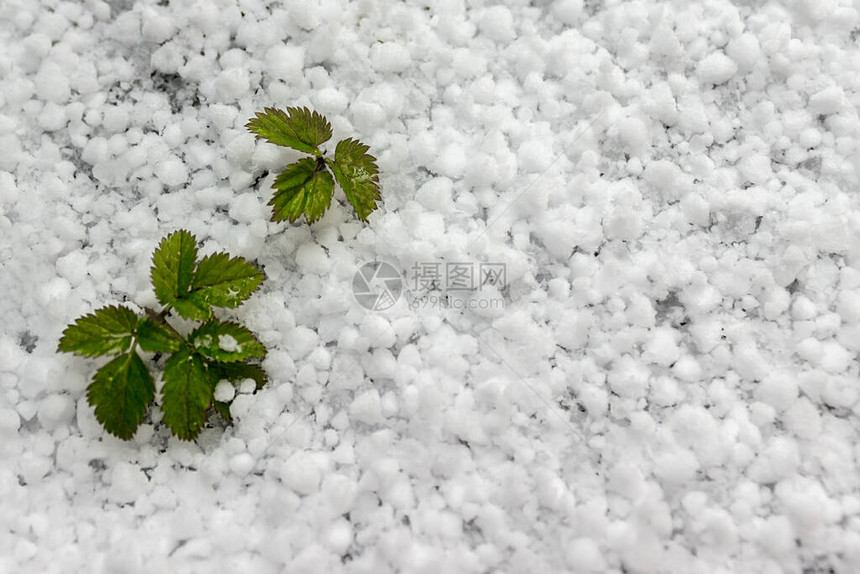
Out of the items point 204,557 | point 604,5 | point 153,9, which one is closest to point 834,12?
Result: point 604,5

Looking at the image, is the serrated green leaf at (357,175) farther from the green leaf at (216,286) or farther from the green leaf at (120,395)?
the green leaf at (120,395)

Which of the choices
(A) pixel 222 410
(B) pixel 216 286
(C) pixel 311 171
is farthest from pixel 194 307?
(C) pixel 311 171

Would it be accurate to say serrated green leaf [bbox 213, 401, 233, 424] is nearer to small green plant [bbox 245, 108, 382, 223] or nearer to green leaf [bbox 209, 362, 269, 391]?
green leaf [bbox 209, 362, 269, 391]

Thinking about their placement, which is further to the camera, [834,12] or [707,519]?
[834,12]

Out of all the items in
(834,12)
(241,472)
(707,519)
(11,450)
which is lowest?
(11,450)

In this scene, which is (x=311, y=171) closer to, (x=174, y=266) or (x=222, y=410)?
(x=174, y=266)

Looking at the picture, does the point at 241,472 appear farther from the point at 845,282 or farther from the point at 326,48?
the point at 845,282

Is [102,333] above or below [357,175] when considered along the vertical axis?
below

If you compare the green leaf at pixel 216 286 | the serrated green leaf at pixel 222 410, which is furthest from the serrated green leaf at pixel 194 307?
the serrated green leaf at pixel 222 410
